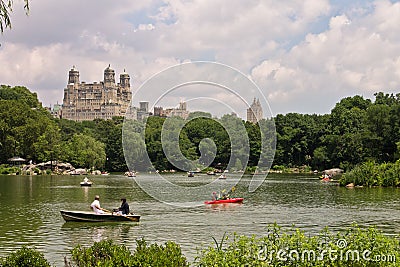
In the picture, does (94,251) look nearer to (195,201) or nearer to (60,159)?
(195,201)

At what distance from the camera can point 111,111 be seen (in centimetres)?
18925

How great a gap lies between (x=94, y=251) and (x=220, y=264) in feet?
8.41

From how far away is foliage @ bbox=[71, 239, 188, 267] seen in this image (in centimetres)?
835

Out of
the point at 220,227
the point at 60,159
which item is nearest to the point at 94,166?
the point at 60,159

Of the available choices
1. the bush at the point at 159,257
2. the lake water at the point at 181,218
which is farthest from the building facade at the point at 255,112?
the bush at the point at 159,257

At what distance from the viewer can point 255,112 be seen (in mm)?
A: 20359

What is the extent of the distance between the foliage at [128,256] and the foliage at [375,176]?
127 feet

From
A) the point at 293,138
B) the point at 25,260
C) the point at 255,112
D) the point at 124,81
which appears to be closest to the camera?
the point at 25,260

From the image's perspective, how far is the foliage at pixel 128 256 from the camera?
835 cm

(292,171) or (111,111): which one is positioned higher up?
(111,111)

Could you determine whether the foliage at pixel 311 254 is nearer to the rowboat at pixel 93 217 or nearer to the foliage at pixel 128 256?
the foliage at pixel 128 256

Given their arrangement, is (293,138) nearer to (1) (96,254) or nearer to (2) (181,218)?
(2) (181,218)

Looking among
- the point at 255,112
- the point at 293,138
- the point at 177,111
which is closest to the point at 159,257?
the point at 255,112

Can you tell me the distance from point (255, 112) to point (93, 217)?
25.2 ft
